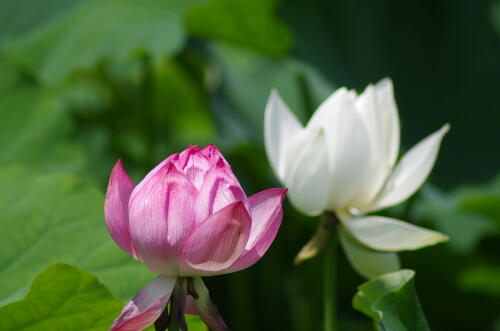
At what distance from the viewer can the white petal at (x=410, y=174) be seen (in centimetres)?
101

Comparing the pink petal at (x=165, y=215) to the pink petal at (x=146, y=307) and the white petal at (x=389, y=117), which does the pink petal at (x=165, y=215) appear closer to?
the pink petal at (x=146, y=307)

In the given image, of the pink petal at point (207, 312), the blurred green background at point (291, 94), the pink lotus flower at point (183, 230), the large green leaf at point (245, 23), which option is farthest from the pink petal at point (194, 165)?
the large green leaf at point (245, 23)

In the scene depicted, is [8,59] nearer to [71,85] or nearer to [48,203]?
[48,203]

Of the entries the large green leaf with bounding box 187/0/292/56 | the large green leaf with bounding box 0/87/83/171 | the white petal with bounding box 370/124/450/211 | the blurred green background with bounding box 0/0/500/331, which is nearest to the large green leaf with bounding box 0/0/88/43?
the blurred green background with bounding box 0/0/500/331

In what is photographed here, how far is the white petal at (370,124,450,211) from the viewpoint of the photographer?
1.01 m

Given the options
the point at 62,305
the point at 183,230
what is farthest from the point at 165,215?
the point at 62,305

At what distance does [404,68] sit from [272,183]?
1.97 feet

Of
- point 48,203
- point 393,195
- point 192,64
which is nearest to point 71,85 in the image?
point 192,64

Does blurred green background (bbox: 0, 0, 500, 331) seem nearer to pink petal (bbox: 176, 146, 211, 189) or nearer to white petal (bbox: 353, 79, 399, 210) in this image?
white petal (bbox: 353, 79, 399, 210)

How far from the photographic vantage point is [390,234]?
969 millimetres

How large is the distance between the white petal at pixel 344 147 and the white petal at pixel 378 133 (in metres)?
0.01

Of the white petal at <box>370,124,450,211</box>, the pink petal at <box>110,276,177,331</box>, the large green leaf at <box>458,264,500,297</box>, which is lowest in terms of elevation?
the large green leaf at <box>458,264,500,297</box>

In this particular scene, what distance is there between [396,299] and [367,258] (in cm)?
18

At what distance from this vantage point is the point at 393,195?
39.9 inches
